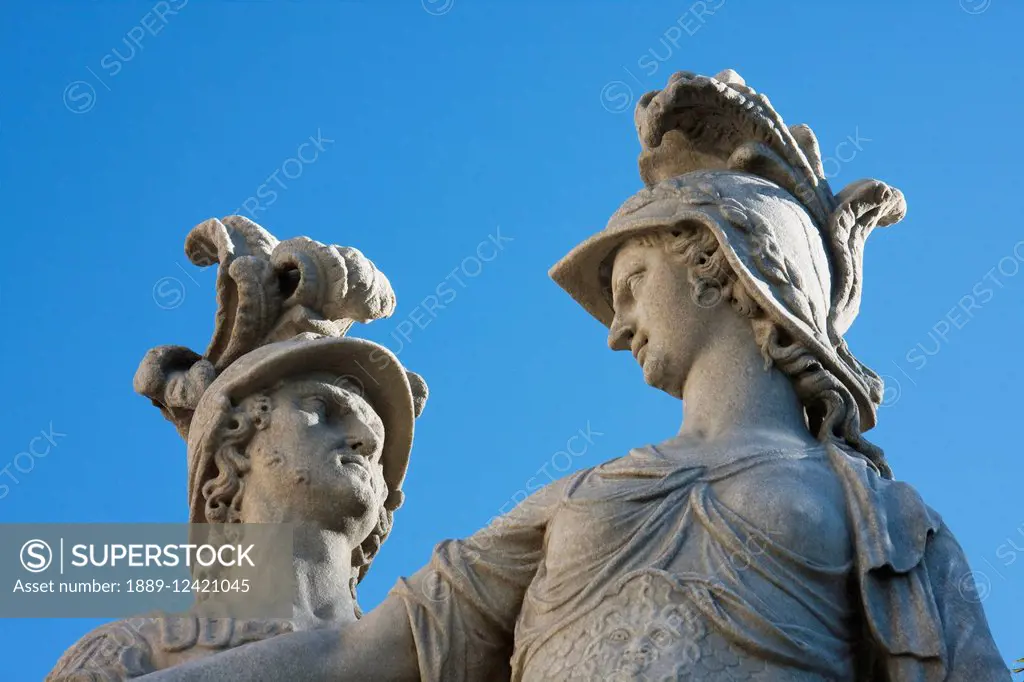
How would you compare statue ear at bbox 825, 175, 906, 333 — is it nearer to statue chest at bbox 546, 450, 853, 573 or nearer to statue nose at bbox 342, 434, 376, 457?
statue chest at bbox 546, 450, 853, 573

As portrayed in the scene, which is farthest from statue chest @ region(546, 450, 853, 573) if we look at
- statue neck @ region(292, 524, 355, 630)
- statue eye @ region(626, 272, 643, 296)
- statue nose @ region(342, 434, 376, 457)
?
statue nose @ region(342, 434, 376, 457)

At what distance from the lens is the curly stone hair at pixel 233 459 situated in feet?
28.0

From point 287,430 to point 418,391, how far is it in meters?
0.97

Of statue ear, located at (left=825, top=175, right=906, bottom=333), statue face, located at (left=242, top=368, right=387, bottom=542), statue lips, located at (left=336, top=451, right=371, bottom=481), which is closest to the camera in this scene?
statue ear, located at (left=825, top=175, right=906, bottom=333)

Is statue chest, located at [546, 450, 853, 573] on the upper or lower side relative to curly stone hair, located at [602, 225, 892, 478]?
lower

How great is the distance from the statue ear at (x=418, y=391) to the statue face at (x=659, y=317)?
6.62 ft

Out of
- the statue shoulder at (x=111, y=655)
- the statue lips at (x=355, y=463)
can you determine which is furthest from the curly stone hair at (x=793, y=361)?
the statue shoulder at (x=111, y=655)

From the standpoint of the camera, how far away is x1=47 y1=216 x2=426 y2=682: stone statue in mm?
8016

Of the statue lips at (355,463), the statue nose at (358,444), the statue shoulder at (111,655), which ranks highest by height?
the statue nose at (358,444)

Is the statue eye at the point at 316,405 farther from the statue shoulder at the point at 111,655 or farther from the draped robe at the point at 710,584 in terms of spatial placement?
the draped robe at the point at 710,584

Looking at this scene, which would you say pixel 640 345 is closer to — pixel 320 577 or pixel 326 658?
pixel 326 658

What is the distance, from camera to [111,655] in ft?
25.7

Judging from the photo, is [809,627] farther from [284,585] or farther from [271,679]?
[284,585]

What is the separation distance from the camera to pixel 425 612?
6.75 m
